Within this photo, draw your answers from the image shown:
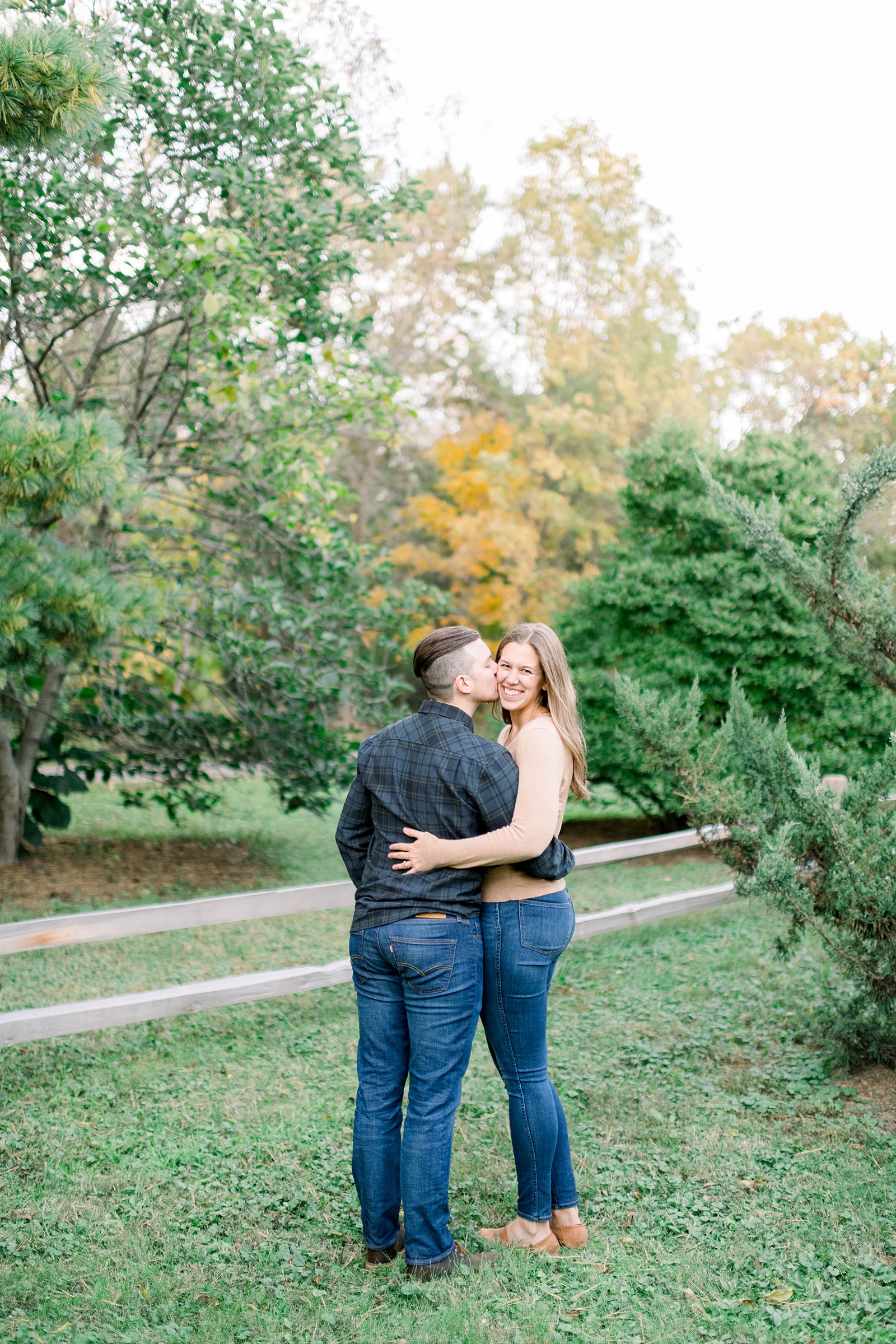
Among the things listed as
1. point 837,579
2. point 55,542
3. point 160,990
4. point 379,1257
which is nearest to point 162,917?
point 160,990

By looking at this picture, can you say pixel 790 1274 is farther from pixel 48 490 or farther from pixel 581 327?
pixel 581 327

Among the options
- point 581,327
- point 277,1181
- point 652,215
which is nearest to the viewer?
point 277,1181

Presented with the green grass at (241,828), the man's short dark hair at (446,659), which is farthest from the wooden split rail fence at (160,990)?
the green grass at (241,828)

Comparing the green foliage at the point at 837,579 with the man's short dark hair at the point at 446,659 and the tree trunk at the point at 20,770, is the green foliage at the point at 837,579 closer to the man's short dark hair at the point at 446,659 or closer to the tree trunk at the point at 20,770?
the man's short dark hair at the point at 446,659

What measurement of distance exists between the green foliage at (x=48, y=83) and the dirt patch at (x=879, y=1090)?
454cm

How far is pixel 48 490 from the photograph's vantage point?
13.9 feet

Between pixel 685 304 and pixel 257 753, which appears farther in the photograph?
pixel 685 304

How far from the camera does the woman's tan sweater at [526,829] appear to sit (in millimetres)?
2824

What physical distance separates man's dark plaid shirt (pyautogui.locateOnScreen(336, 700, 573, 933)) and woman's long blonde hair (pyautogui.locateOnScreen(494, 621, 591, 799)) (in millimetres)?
213

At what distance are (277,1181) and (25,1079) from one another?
154 cm

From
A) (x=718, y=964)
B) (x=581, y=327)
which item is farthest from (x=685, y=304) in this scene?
(x=718, y=964)

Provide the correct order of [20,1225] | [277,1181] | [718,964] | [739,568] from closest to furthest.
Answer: [20,1225] < [277,1181] < [718,964] < [739,568]

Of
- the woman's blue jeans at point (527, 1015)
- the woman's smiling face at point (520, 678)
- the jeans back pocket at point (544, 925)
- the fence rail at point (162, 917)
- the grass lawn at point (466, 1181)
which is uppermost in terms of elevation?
the woman's smiling face at point (520, 678)

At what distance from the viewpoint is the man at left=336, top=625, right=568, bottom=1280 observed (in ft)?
9.33
